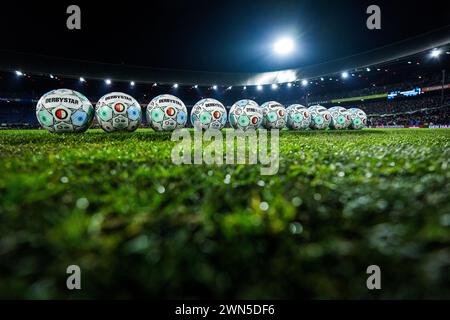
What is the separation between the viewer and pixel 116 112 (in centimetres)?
679

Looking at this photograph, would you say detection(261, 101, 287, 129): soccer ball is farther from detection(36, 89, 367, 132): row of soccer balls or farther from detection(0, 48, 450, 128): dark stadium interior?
detection(0, 48, 450, 128): dark stadium interior

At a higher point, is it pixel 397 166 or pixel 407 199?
pixel 397 166

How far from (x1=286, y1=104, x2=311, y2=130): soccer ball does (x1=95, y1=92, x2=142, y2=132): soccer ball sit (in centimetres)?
734

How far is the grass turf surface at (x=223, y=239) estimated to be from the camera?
711 mm

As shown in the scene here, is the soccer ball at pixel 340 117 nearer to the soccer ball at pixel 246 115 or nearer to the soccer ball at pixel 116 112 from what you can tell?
the soccer ball at pixel 246 115

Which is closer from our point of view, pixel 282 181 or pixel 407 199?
pixel 407 199

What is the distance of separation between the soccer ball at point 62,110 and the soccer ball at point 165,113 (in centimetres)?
186

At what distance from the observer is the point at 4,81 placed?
29.8 m

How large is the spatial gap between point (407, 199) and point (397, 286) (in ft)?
2.50

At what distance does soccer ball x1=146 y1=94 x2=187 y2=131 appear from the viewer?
24.3ft

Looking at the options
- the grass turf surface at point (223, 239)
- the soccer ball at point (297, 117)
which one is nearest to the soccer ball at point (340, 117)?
the soccer ball at point (297, 117)

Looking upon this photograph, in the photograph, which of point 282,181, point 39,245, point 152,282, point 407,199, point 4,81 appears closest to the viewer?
point 152,282

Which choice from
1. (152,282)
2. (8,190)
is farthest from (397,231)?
(8,190)
